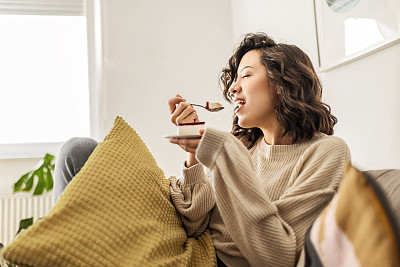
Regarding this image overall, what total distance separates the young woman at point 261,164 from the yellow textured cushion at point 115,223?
0.10 m

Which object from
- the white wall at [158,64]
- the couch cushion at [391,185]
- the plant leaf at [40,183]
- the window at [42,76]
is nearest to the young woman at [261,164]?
the couch cushion at [391,185]

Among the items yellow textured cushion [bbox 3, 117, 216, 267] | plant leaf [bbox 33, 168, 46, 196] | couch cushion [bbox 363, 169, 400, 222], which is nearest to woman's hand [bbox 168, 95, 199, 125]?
yellow textured cushion [bbox 3, 117, 216, 267]

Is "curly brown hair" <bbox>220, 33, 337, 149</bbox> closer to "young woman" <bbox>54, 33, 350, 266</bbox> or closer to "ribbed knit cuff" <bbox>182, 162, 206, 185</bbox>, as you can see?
"young woman" <bbox>54, 33, 350, 266</bbox>

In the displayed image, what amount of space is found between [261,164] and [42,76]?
7.24ft

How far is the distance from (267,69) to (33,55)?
221cm

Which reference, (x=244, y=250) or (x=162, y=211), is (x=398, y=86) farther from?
(x=162, y=211)

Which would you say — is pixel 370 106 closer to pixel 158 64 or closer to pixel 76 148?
pixel 76 148

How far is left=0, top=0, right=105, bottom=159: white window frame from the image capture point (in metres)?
2.68

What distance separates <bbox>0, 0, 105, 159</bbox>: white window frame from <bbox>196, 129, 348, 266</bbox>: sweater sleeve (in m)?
1.85

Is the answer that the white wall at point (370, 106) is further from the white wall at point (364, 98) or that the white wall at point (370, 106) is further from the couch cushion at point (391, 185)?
the couch cushion at point (391, 185)

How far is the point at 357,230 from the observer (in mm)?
521

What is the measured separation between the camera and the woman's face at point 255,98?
4.26ft

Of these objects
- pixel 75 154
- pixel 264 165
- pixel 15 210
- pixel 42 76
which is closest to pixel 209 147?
pixel 264 165

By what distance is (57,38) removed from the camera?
2.89 m
